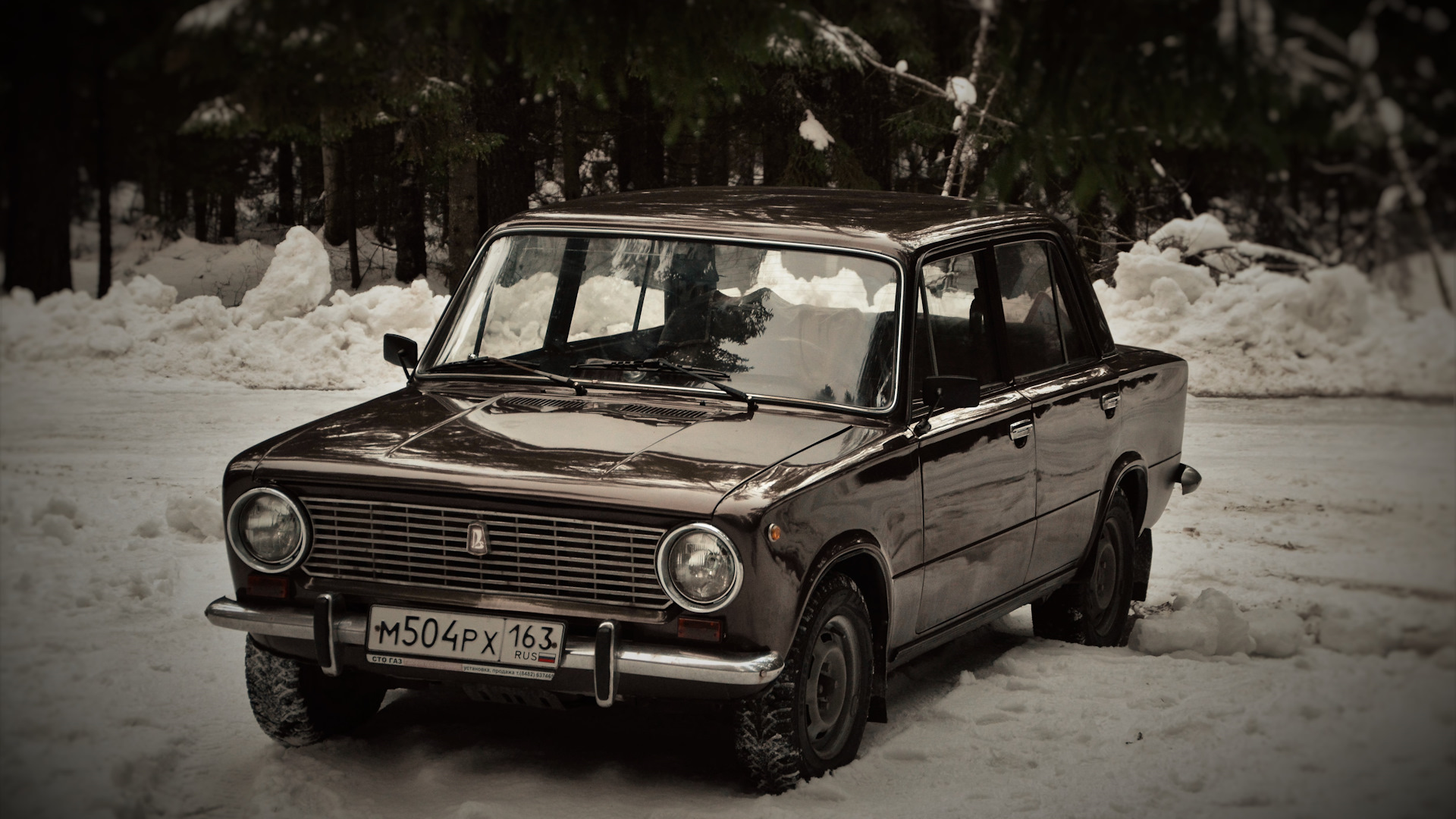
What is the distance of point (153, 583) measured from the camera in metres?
7.11

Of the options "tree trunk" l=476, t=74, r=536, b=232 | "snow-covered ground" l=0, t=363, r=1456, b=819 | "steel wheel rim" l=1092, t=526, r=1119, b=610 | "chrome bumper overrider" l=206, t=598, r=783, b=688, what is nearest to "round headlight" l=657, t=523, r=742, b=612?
"chrome bumper overrider" l=206, t=598, r=783, b=688

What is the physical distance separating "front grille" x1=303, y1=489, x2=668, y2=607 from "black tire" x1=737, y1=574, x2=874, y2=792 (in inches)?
18.8

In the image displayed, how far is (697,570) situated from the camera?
15.0 feet

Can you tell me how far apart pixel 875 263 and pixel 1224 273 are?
10.4 meters

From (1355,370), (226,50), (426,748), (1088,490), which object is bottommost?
(426,748)

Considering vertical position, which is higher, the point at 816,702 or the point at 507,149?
the point at 507,149

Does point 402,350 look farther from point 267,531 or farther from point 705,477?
point 705,477

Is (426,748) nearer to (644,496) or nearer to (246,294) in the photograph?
(644,496)

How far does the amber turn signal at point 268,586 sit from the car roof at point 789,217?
176cm

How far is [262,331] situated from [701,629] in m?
11.8

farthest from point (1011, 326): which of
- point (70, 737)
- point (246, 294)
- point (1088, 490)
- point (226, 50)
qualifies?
point (246, 294)

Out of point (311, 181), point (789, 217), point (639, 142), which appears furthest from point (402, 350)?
point (311, 181)

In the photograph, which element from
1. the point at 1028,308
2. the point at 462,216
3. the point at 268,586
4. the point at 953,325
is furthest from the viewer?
the point at 462,216

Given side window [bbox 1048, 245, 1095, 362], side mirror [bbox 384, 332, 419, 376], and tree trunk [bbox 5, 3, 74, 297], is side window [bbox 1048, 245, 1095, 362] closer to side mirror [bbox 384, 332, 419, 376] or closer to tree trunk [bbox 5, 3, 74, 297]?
side mirror [bbox 384, 332, 419, 376]
